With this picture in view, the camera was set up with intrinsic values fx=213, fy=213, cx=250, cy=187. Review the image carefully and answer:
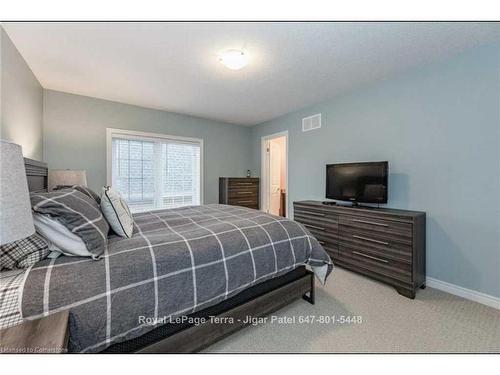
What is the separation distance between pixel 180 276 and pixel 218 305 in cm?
39

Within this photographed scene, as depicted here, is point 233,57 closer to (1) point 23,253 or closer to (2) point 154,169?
(1) point 23,253

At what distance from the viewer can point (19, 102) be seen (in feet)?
6.82

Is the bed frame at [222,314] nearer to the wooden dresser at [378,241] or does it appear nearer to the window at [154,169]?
the wooden dresser at [378,241]

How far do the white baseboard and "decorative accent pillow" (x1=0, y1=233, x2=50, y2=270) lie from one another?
3336mm

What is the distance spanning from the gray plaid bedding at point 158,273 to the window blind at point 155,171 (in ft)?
6.67

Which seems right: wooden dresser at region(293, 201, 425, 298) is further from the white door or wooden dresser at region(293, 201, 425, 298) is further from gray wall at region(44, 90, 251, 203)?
gray wall at region(44, 90, 251, 203)

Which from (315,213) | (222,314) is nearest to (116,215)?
(222,314)

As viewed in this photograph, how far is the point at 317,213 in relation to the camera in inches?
118

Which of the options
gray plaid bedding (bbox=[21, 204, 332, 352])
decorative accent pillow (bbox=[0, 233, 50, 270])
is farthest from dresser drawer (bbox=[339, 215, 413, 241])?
decorative accent pillow (bbox=[0, 233, 50, 270])

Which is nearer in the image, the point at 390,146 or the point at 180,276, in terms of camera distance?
the point at 180,276

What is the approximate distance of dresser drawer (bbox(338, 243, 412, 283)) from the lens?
85.2 inches
